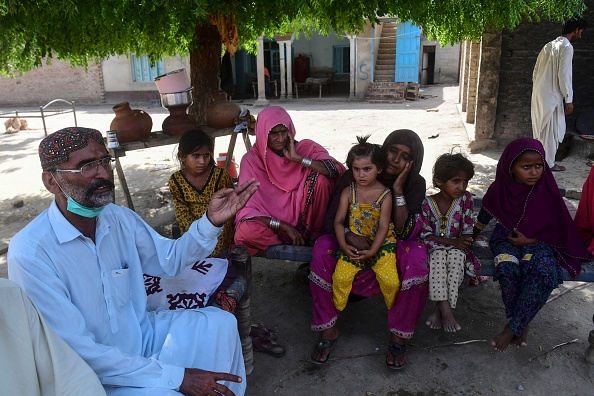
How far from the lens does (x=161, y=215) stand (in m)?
6.16

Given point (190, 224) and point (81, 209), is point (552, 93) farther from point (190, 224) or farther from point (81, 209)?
point (81, 209)

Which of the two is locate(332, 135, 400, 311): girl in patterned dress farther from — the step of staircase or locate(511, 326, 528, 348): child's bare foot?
the step of staircase

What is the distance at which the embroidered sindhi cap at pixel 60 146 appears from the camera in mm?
2094

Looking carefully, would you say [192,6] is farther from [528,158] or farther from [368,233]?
[528,158]

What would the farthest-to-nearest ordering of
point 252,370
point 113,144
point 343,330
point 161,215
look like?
point 161,215 → point 113,144 → point 343,330 → point 252,370

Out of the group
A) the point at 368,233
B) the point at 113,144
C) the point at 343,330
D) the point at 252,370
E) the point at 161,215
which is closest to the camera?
the point at 252,370

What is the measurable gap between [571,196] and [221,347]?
18.4 ft

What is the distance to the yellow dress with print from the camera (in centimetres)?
308

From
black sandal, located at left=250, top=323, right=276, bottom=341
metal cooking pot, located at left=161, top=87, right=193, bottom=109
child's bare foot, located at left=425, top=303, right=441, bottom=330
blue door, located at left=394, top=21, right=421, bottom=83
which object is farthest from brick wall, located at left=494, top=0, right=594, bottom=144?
blue door, located at left=394, top=21, right=421, bottom=83

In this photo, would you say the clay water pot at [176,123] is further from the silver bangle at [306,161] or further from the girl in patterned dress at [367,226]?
the girl in patterned dress at [367,226]

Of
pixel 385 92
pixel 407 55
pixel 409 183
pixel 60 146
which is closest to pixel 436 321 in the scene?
pixel 409 183

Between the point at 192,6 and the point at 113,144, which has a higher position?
the point at 192,6

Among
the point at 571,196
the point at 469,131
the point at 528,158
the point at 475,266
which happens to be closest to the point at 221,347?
the point at 475,266

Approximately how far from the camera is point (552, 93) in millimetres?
7391
